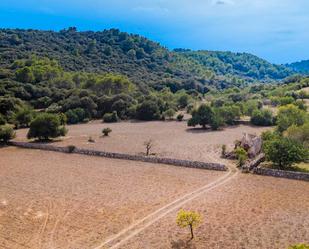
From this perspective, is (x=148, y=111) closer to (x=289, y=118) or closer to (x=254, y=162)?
(x=289, y=118)

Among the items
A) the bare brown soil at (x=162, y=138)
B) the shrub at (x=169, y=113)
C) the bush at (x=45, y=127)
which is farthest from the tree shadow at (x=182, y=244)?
the shrub at (x=169, y=113)

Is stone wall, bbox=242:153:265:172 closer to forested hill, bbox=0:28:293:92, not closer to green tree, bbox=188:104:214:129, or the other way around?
green tree, bbox=188:104:214:129

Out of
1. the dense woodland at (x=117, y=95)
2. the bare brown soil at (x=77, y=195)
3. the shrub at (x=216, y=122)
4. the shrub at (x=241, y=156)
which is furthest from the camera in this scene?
the shrub at (x=216, y=122)

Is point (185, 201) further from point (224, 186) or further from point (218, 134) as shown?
point (218, 134)

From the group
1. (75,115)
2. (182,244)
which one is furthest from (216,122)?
(182,244)

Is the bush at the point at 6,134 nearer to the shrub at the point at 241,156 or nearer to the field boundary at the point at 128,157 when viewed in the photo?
the field boundary at the point at 128,157

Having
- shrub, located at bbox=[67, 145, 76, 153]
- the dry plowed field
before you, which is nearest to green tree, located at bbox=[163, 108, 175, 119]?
the dry plowed field

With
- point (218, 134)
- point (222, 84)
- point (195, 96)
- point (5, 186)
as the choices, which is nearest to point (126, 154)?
point (5, 186)
